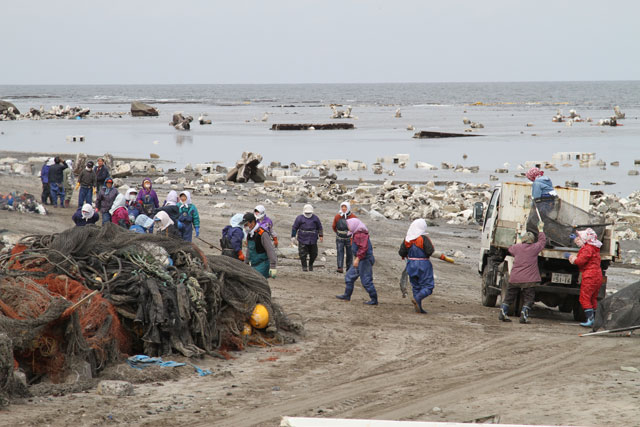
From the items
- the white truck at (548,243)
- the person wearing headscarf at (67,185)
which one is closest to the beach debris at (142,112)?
the person wearing headscarf at (67,185)

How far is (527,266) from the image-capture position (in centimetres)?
1165

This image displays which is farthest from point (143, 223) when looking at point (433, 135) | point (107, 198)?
point (433, 135)

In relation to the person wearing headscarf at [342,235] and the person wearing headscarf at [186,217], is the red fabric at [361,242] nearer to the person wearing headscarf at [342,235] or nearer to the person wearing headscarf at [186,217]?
the person wearing headscarf at [342,235]

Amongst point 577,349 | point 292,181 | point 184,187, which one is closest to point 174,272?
point 577,349

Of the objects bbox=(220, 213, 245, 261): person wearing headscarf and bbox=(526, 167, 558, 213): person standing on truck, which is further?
bbox=(220, 213, 245, 261): person wearing headscarf

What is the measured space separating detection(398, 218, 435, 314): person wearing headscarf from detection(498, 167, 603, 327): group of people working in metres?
1.19

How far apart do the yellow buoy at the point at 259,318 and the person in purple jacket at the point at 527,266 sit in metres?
3.80

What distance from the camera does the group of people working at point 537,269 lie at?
11.5 metres

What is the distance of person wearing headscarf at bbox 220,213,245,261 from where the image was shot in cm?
1263

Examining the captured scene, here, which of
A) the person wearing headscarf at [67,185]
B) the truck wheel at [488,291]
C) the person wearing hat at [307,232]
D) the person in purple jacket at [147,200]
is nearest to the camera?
the truck wheel at [488,291]

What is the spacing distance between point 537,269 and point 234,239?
463 cm

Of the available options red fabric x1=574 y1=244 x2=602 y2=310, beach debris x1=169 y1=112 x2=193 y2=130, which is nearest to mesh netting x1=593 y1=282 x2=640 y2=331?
red fabric x1=574 y1=244 x2=602 y2=310

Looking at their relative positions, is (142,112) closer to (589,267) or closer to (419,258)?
(419,258)

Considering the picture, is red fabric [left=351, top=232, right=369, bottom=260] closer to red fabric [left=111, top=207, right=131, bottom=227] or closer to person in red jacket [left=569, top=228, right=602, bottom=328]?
person in red jacket [left=569, top=228, right=602, bottom=328]
